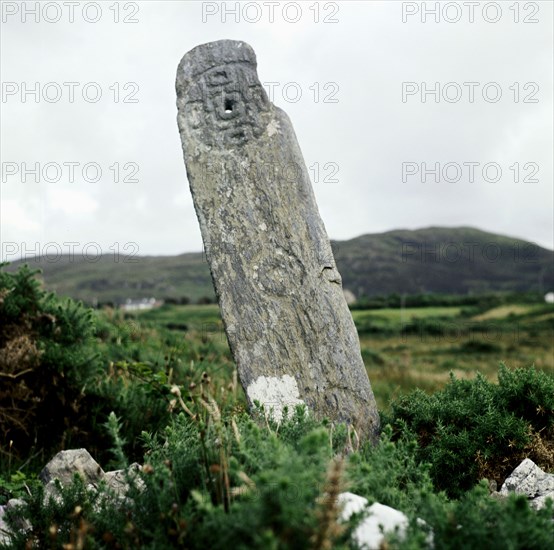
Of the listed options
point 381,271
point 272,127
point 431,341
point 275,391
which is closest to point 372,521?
point 275,391

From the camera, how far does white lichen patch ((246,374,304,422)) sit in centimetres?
515

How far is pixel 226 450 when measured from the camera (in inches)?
127

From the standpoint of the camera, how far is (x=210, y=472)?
295 cm

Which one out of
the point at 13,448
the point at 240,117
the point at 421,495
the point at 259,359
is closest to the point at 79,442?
the point at 13,448

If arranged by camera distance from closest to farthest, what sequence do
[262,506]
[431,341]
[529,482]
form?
[262,506] < [529,482] < [431,341]

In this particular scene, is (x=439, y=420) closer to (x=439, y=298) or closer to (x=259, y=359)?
(x=259, y=359)

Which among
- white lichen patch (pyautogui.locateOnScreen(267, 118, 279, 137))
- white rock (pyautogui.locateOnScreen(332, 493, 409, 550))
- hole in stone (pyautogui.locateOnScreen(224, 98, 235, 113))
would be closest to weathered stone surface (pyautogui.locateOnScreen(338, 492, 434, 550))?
white rock (pyautogui.locateOnScreen(332, 493, 409, 550))

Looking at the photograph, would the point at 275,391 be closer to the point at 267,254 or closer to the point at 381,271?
the point at 267,254

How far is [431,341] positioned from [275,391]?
22451 millimetres

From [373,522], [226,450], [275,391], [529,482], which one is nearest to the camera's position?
[373,522]

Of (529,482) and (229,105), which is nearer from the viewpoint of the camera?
(529,482)

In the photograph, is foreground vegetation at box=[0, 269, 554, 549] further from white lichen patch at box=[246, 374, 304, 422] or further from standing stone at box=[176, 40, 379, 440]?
standing stone at box=[176, 40, 379, 440]

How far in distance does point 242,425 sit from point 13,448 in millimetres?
3882

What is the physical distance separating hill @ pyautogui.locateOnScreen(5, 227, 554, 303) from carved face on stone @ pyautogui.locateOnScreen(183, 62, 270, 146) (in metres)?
68.4
